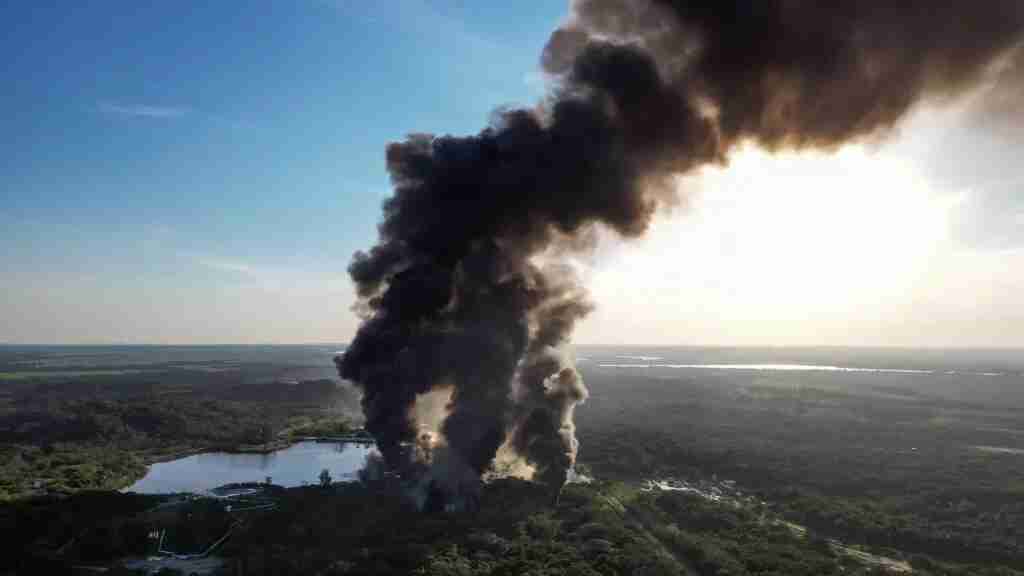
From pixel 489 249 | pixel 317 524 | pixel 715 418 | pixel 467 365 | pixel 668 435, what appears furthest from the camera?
pixel 715 418

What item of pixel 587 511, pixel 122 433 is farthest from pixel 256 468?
pixel 587 511

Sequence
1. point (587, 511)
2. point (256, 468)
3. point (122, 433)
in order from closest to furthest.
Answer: point (587, 511) < point (256, 468) < point (122, 433)

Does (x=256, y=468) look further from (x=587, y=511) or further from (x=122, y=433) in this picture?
(x=587, y=511)

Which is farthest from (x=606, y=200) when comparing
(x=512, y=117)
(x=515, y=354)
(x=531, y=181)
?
(x=515, y=354)

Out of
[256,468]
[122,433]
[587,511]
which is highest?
[587,511]

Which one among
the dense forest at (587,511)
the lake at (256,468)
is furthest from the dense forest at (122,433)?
the lake at (256,468)

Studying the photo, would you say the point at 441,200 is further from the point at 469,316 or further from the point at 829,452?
the point at 829,452

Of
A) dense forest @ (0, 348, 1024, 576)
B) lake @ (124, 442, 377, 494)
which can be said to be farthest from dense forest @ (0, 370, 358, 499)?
lake @ (124, 442, 377, 494)

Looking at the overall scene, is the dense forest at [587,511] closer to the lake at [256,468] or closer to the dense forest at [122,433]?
the dense forest at [122,433]
